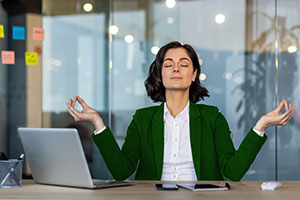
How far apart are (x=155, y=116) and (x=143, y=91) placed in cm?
197

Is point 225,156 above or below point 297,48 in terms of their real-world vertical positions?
below

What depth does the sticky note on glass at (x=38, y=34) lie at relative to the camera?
4.12 m

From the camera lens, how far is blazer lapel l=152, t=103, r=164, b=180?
215cm

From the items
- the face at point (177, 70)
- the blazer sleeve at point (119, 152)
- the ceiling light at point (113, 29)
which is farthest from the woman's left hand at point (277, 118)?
the ceiling light at point (113, 29)

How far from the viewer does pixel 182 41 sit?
4211 millimetres

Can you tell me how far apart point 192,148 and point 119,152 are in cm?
36

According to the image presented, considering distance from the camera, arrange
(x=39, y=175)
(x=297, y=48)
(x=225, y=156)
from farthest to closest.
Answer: (x=297, y=48)
(x=225, y=156)
(x=39, y=175)

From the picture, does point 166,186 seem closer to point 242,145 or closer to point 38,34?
point 242,145

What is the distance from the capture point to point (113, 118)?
4.23 m

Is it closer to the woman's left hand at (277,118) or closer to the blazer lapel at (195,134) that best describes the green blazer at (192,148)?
the blazer lapel at (195,134)

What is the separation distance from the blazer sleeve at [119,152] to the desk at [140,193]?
30 centimetres

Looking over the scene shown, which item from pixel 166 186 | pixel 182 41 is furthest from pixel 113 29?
pixel 166 186

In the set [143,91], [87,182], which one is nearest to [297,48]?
[143,91]

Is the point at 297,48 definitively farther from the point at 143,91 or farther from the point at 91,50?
the point at 91,50
